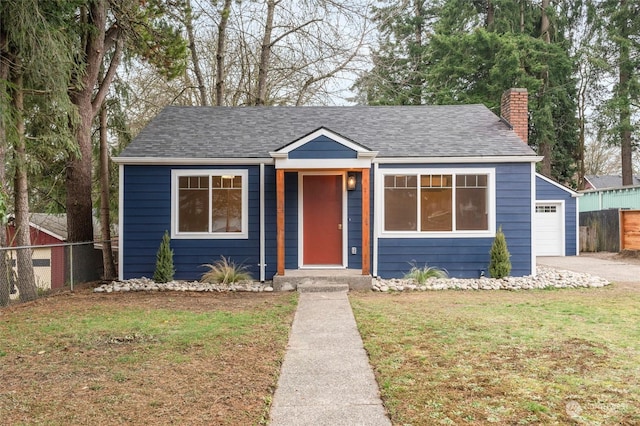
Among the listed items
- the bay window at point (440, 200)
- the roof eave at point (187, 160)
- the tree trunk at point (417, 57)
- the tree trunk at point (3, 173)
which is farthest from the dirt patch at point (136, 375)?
the tree trunk at point (417, 57)

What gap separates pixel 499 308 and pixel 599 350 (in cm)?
242

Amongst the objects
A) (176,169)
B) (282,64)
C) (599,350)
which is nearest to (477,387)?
(599,350)

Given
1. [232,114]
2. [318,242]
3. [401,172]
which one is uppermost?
[232,114]

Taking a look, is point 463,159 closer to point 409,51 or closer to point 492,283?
point 492,283

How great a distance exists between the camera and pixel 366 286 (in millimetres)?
9062

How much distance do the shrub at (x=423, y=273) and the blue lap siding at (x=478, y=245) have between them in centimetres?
10

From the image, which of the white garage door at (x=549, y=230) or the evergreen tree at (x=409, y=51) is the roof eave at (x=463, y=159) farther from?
the evergreen tree at (x=409, y=51)

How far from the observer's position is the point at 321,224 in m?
10.2

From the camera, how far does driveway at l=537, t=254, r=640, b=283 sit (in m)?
11.0

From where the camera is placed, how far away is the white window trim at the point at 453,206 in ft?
32.8

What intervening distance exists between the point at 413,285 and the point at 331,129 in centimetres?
375

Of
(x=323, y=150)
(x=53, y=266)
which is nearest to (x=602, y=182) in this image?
(x=323, y=150)

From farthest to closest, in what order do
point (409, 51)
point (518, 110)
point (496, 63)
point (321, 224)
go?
point (409, 51)
point (496, 63)
point (518, 110)
point (321, 224)

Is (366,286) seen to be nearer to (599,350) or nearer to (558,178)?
(599,350)
